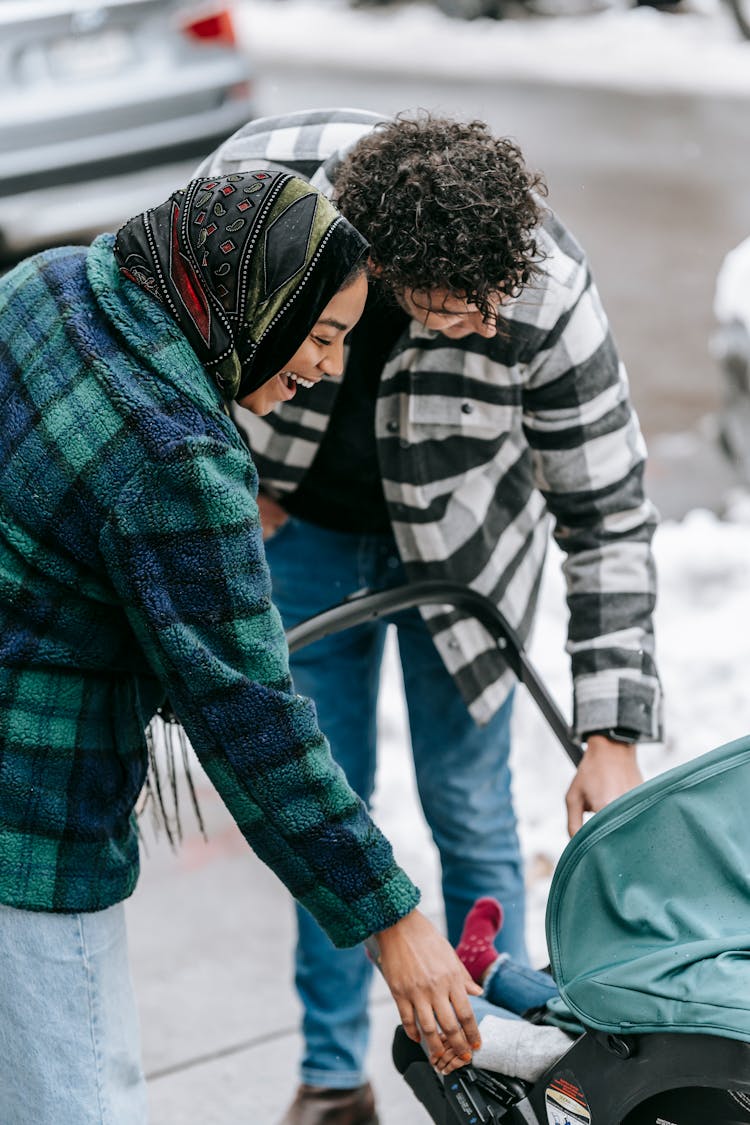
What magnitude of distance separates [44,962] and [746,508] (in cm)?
371

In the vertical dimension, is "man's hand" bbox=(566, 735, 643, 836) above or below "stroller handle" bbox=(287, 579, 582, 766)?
below

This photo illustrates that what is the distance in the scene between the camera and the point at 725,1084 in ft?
5.24

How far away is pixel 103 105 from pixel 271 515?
4177 millimetres

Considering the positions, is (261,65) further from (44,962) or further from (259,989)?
(44,962)

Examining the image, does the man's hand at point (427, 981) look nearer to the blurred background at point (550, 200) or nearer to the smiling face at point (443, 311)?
the smiling face at point (443, 311)

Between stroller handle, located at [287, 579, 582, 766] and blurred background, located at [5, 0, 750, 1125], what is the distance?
30.9 inches

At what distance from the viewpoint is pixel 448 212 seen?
1.84 metres

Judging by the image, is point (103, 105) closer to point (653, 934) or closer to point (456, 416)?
point (456, 416)

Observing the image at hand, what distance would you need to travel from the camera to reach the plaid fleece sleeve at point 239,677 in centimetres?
152

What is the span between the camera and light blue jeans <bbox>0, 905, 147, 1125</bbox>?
67.8 inches

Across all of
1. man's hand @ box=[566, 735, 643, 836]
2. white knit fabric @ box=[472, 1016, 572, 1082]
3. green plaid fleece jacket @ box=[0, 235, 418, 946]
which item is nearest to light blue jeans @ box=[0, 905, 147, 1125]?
green plaid fleece jacket @ box=[0, 235, 418, 946]

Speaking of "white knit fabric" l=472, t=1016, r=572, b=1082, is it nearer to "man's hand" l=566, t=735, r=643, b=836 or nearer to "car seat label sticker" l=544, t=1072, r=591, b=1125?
"car seat label sticker" l=544, t=1072, r=591, b=1125

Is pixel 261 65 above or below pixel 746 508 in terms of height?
above

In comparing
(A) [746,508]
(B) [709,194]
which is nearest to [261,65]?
(B) [709,194]
